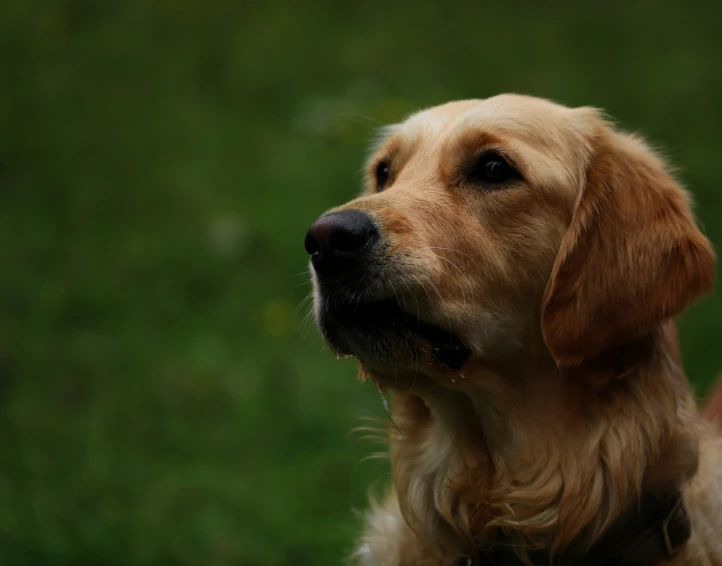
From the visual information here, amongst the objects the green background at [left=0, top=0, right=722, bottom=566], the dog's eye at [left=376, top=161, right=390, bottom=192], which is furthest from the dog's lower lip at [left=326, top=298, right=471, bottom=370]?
the dog's eye at [left=376, top=161, right=390, bottom=192]

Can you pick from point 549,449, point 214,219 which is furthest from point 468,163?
point 214,219

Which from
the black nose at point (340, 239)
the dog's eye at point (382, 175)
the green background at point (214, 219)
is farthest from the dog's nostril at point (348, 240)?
the dog's eye at point (382, 175)

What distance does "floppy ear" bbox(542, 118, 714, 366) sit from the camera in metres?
2.76

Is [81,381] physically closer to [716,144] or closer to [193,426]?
[193,426]

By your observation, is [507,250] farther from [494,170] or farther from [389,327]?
[389,327]

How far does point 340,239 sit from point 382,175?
0.99m

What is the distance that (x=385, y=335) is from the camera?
2.67m

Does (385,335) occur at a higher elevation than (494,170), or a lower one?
lower

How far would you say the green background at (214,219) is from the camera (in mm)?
5297

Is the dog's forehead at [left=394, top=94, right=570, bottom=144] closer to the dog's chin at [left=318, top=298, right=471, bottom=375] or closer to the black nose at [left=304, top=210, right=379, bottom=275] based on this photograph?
the black nose at [left=304, top=210, right=379, bottom=275]

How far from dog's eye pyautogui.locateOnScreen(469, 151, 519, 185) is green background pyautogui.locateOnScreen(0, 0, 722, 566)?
33.0 inches

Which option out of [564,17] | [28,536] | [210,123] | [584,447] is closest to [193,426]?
[28,536]

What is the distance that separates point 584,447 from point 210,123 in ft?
24.2

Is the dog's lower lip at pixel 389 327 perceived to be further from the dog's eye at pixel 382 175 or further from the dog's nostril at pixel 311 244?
the dog's eye at pixel 382 175
